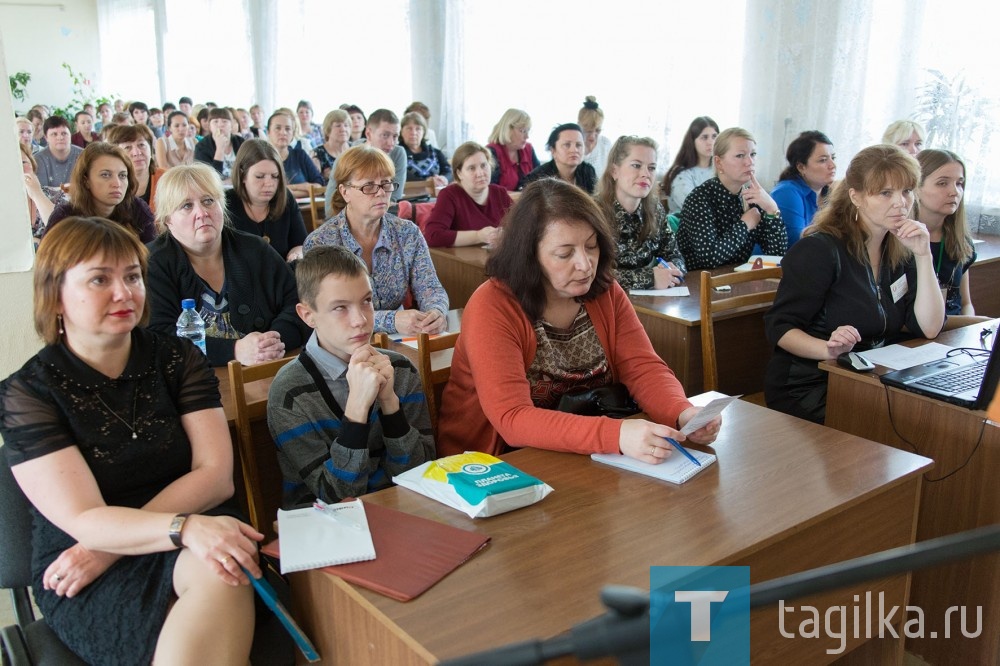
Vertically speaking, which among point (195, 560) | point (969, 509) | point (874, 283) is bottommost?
point (969, 509)

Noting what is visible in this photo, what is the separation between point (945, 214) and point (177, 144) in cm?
705

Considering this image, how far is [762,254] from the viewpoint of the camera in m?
3.90

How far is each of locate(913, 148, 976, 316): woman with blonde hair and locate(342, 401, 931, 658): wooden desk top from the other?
1.52m

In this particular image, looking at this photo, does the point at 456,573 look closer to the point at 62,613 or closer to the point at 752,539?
the point at 752,539

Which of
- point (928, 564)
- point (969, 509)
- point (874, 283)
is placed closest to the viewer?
point (928, 564)

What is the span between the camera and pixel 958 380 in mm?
2143

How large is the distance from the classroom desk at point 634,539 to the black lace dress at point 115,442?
0.28 metres

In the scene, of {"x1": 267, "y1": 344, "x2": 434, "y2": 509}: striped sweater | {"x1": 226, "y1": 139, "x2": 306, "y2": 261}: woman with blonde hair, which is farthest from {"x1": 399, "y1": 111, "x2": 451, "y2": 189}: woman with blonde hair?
{"x1": 267, "y1": 344, "x2": 434, "y2": 509}: striped sweater

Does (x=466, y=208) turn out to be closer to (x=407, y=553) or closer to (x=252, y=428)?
(x=252, y=428)

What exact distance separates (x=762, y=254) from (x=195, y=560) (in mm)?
3109

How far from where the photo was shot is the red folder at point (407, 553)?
125 centimetres

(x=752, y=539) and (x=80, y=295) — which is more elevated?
(x=80, y=295)

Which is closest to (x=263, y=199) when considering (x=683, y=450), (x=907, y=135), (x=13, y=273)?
(x=13, y=273)

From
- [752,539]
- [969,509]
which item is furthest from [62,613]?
[969,509]
